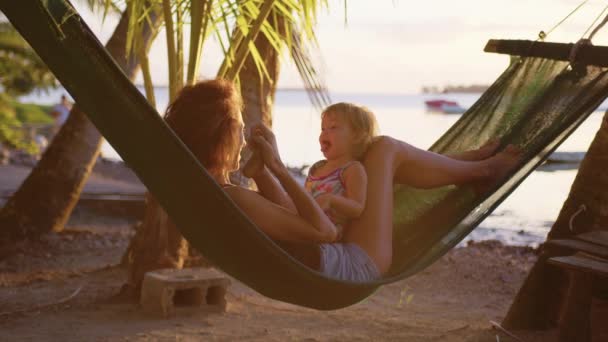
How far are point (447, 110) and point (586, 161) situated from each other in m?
42.6

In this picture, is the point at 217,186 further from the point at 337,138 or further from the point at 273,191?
the point at 337,138

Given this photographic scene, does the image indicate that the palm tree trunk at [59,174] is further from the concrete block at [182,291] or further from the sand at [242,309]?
the concrete block at [182,291]

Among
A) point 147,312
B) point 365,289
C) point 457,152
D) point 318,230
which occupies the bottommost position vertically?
point 147,312

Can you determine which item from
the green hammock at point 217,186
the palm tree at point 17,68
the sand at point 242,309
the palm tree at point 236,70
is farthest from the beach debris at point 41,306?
the palm tree at point 17,68

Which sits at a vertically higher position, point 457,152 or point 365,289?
point 457,152

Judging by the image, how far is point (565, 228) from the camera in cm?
355

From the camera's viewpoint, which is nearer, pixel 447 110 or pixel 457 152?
pixel 457 152

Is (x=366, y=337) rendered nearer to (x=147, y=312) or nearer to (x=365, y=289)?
(x=147, y=312)

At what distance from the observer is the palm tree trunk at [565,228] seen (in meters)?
3.48

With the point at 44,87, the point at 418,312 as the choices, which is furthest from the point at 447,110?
the point at 418,312

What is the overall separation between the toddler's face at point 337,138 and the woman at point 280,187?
0.24 feet

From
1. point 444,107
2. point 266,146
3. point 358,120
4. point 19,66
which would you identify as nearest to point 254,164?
point 266,146

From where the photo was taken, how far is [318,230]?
222 centimetres

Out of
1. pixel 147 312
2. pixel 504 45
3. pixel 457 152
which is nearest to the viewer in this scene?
pixel 457 152
